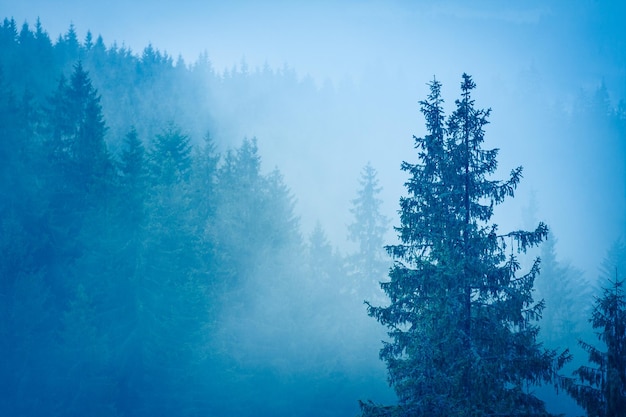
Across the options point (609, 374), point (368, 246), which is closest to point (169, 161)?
point (368, 246)

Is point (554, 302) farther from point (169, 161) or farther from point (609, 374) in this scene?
point (169, 161)

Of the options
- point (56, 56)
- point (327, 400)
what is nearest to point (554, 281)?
point (327, 400)

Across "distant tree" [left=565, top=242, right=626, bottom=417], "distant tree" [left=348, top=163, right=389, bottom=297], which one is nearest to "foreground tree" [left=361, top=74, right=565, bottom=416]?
"distant tree" [left=565, top=242, right=626, bottom=417]

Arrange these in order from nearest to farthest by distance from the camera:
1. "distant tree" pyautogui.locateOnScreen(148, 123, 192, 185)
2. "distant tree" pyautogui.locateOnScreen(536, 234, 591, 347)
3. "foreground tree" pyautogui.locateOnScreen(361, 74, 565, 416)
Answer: "foreground tree" pyautogui.locateOnScreen(361, 74, 565, 416)
"distant tree" pyautogui.locateOnScreen(148, 123, 192, 185)
"distant tree" pyautogui.locateOnScreen(536, 234, 591, 347)

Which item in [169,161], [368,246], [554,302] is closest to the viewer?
[169,161]

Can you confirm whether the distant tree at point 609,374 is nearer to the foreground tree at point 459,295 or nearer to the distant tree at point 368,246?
the foreground tree at point 459,295

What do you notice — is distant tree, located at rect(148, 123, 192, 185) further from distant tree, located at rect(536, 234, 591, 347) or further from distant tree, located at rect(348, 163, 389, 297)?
distant tree, located at rect(536, 234, 591, 347)

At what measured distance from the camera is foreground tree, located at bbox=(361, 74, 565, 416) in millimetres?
8727

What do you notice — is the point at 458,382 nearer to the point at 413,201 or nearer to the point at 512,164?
the point at 413,201

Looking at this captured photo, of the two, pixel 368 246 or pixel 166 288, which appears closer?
pixel 166 288

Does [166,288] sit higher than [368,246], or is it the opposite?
[368,246]

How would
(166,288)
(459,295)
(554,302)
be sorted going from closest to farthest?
(459,295) < (166,288) < (554,302)

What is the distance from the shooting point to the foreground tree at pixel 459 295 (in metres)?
8.73

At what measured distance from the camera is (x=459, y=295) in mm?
9828
